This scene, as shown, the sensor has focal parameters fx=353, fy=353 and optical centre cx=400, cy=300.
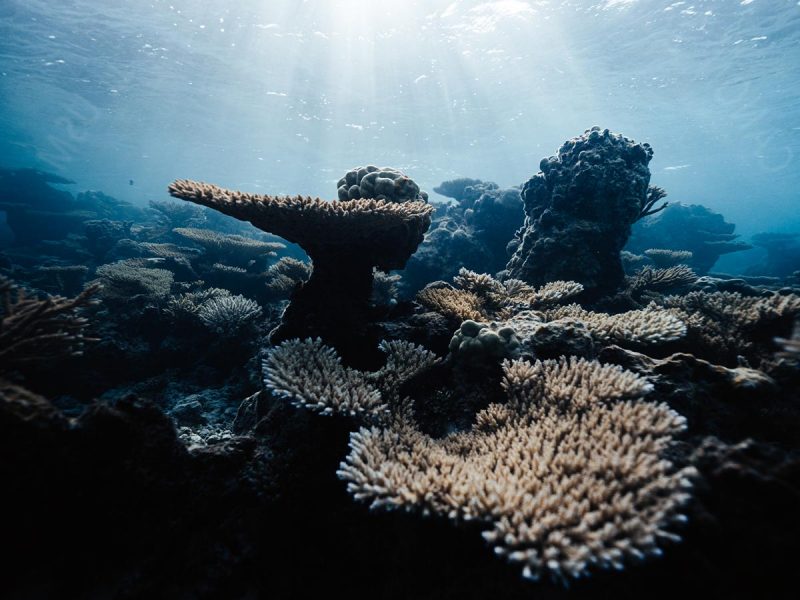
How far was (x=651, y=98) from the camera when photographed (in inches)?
1086

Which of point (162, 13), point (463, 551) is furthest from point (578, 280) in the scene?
point (162, 13)

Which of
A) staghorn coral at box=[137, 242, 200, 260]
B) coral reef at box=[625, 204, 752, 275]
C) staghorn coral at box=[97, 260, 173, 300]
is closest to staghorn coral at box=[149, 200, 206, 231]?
staghorn coral at box=[137, 242, 200, 260]

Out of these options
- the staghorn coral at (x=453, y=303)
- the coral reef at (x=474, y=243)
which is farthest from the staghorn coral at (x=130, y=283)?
the coral reef at (x=474, y=243)

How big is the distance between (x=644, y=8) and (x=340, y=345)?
23833mm

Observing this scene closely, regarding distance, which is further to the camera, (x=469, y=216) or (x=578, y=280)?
(x=469, y=216)

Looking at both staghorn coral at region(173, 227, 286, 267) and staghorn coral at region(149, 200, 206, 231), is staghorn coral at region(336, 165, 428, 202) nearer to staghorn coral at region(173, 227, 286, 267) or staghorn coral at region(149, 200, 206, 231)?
staghorn coral at region(173, 227, 286, 267)

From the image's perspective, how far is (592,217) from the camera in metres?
7.86

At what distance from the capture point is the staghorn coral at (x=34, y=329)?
99.3 inches

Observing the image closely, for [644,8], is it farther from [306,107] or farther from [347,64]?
[306,107]

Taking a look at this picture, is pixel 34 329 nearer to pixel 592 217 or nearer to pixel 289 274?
pixel 289 274

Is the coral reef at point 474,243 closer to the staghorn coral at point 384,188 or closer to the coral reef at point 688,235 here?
the staghorn coral at point 384,188

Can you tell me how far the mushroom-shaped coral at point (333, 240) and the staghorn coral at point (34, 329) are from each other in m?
1.51

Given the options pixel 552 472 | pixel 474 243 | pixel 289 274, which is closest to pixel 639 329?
pixel 552 472

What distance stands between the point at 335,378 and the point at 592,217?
7102 mm
